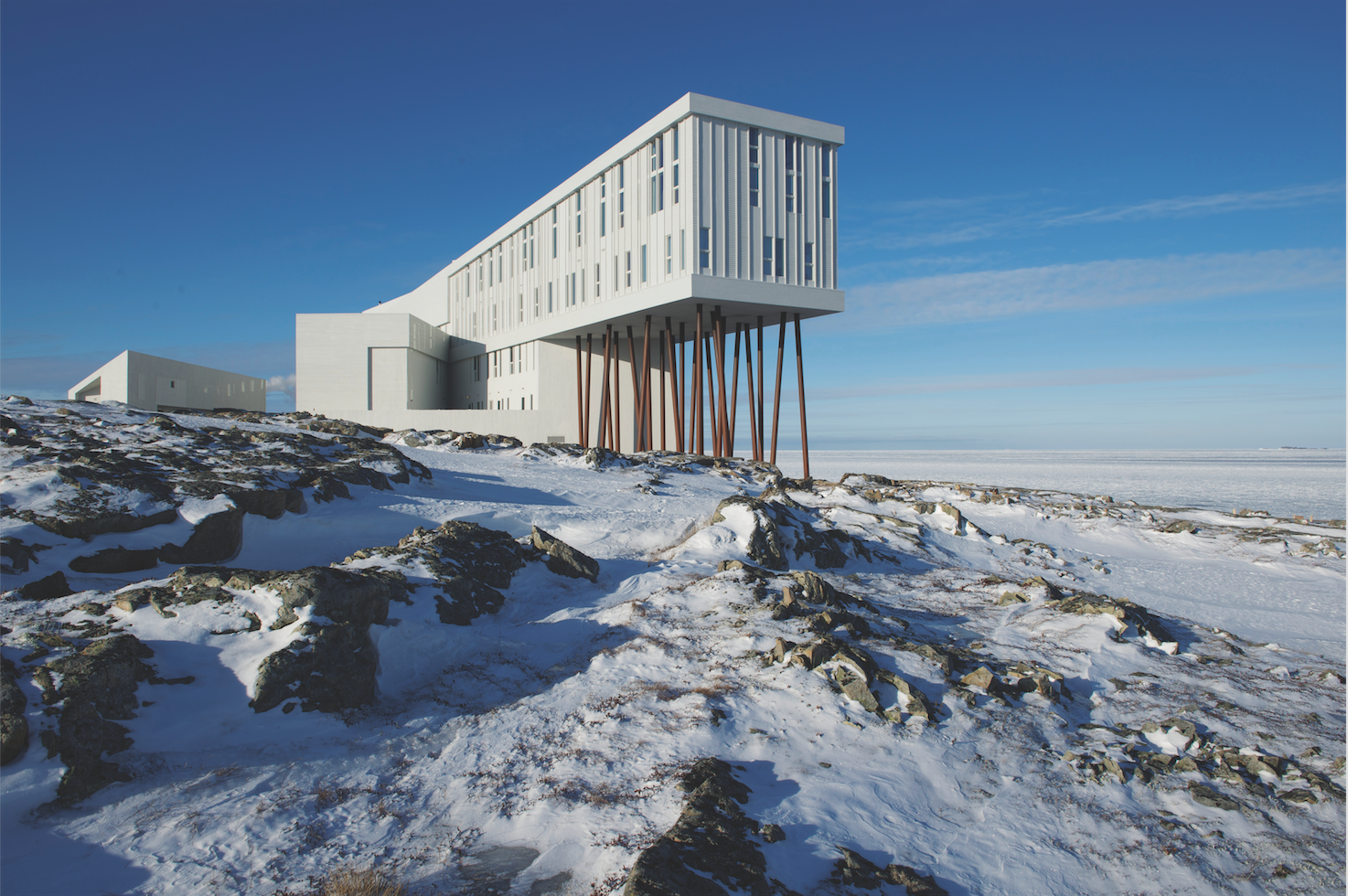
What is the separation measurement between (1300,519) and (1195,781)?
18.2 m

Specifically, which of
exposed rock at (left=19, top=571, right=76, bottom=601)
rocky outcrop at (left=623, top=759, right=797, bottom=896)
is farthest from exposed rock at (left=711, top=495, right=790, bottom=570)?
exposed rock at (left=19, top=571, right=76, bottom=601)

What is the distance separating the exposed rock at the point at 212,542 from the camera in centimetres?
790

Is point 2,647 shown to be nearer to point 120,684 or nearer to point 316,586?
point 120,684

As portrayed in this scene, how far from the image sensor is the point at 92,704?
467 cm

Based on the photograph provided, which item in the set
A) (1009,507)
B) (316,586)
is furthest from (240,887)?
(1009,507)

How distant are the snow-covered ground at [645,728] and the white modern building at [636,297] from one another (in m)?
16.3

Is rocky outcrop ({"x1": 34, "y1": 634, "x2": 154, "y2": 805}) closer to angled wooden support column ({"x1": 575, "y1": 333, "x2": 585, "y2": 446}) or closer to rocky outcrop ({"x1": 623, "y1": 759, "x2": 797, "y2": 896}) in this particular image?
rocky outcrop ({"x1": 623, "y1": 759, "x2": 797, "y2": 896})

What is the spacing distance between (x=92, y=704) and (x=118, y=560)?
3482 millimetres

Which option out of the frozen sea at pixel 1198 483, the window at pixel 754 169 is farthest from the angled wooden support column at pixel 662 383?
the frozen sea at pixel 1198 483

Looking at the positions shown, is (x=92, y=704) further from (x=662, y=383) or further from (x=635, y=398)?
(x=635, y=398)

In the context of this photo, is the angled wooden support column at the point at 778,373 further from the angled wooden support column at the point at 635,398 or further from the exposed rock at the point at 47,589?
the exposed rock at the point at 47,589

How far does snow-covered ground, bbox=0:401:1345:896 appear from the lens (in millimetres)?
3998

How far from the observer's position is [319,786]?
4.50m

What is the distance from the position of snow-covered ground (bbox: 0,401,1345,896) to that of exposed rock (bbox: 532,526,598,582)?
0.48ft
